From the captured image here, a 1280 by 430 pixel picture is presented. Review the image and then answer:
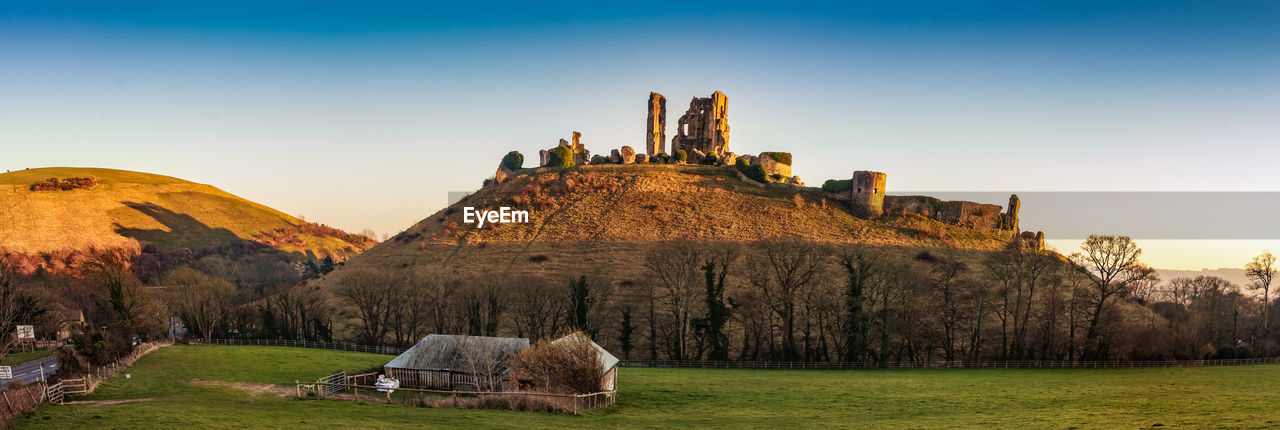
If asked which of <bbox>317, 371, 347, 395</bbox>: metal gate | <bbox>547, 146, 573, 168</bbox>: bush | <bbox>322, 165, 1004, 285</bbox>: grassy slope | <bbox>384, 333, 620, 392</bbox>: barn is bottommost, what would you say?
<bbox>317, 371, 347, 395</bbox>: metal gate

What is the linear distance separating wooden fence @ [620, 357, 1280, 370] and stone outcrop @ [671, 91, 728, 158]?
231 feet

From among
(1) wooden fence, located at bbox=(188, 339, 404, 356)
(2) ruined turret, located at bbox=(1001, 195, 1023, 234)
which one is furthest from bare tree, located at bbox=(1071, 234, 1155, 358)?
(1) wooden fence, located at bbox=(188, 339, 404, 356)

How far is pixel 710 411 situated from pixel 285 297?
5178 cm

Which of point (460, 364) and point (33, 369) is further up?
point (460, 364)

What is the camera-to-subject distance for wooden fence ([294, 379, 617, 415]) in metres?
28.7

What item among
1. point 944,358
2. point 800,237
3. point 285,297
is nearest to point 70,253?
point 285,297

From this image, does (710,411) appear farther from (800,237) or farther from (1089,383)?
(800,237)

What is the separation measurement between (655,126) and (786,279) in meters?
74.7

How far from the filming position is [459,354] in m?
35.9

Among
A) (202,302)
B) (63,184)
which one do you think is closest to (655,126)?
(202,302)

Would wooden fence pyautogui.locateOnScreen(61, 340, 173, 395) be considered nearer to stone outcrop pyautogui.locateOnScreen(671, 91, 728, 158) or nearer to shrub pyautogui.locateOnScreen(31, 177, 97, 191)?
stone outcrop pyautogui.locateOnScreen(671, 91, 728, 158)

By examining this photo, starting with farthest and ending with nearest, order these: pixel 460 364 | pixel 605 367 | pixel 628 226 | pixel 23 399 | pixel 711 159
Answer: pixel 711 159, pixel 628 226, pixel 460 364, pixel 605 367, pixel 23 399

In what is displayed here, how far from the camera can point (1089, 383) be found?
36750mm

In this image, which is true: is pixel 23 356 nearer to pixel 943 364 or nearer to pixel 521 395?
pixel 521 395
